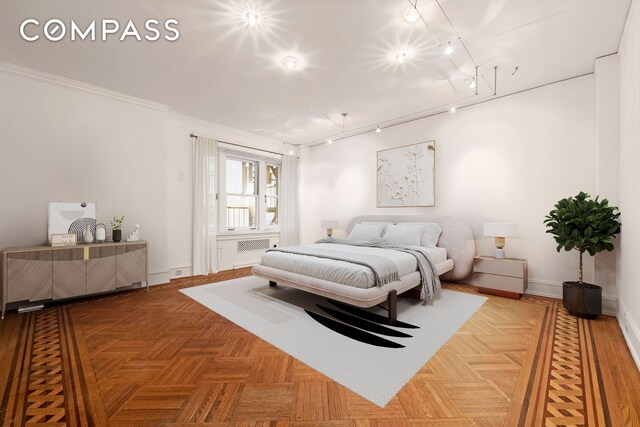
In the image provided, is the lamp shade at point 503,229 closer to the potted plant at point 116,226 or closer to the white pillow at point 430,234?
the white pillow at point 430,234

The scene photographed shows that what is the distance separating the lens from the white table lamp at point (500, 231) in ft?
11.7

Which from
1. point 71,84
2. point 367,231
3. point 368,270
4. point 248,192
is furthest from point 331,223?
point 71,84

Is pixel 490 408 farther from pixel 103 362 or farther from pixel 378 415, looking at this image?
pixel 103 362

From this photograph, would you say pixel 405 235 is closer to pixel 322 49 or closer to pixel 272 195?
pixel 322 49

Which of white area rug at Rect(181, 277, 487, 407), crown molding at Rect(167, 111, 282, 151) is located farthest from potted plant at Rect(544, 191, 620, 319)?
crown molding at Rect(167, 111, 282, 151)

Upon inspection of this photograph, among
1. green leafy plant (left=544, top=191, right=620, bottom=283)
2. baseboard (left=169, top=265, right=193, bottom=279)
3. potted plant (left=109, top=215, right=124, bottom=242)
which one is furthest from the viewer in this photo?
baseboard (left=169, top=265, right=193, bottom=279)

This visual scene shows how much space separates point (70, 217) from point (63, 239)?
0.35 m

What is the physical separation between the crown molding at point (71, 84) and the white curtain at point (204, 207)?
0.95 metres

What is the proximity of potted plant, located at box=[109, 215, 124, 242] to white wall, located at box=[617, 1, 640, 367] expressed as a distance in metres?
5.36

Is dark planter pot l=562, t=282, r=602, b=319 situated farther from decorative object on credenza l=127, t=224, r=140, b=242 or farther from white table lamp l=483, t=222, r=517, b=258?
decorative object on credenza l=127, t=224, r=140, b=242

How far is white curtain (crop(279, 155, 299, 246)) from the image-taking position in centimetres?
635

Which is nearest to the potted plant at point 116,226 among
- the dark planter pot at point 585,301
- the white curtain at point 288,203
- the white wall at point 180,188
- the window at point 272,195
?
the white wall at point 180,188

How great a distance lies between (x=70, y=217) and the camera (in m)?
3.56

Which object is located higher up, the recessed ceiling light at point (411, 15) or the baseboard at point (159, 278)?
the recessed ceiling light at point (411, 15)
